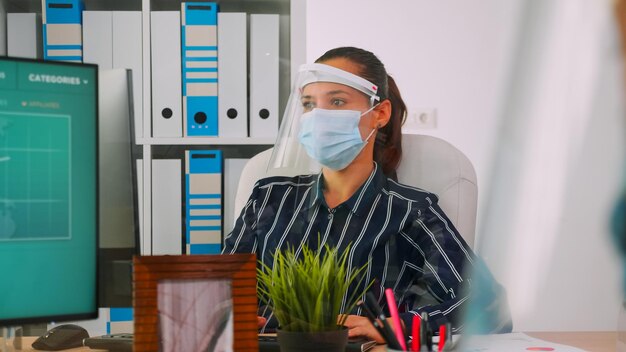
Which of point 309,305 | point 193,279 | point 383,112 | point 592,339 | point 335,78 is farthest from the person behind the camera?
point 383,112

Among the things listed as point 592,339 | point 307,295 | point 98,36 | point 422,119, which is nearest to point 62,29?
point 98,36

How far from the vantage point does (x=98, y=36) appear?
97.1 inches

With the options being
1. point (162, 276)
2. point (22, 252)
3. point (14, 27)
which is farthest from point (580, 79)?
point (14, 27)

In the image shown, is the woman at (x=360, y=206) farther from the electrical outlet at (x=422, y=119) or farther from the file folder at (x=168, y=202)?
the electrical outlet at (x=422, y=119)

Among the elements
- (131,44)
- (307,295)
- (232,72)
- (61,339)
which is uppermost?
(131,44)

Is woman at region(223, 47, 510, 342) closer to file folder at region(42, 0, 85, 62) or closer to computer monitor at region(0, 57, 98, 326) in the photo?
computer monitor at region(0, 57, 98, 326)

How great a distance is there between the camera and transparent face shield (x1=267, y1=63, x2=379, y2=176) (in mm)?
1136

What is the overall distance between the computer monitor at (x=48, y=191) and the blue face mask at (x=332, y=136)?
379 mm

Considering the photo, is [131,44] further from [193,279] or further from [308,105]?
[193,279]

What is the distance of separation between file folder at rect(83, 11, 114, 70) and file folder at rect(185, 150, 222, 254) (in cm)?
45

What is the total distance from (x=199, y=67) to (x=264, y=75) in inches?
8.9

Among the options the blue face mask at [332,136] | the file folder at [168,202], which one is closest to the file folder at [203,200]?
the file folder at [168,202]

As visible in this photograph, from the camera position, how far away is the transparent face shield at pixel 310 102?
3.73 feet

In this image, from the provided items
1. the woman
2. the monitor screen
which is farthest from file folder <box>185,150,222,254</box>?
the monitor screen
